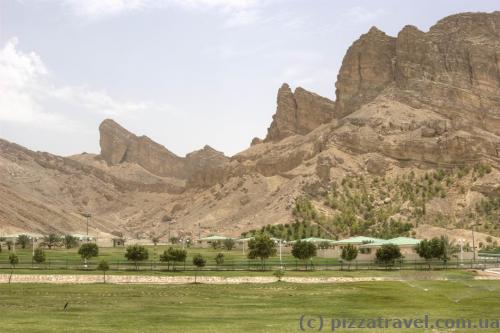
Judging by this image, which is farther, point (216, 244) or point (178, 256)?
point (216, 244)

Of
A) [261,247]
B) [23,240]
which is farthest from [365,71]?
[261,247]

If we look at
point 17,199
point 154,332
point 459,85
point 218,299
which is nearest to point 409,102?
point 459,85

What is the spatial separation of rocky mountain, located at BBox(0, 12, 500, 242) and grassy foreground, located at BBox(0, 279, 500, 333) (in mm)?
65212

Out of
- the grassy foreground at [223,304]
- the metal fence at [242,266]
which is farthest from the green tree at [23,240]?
the grassy foreground at [223,304]

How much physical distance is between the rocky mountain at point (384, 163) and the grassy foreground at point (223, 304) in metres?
65.2

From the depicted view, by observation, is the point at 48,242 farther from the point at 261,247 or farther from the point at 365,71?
the point at 365,71

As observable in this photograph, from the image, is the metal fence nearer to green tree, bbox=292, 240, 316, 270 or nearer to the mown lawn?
the mown lawn

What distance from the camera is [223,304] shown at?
39.2m

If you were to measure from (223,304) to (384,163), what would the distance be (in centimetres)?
11242

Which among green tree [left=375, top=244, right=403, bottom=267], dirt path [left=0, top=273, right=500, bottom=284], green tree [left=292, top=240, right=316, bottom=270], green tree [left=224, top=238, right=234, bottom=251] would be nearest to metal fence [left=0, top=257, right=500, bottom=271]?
green tree [left=375, top=244, right=403, bottom=267]

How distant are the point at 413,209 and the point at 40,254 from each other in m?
81.6

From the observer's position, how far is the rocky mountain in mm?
129750

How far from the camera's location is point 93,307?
121 feet

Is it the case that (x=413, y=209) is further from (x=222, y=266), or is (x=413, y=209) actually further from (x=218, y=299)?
(x=218, y=299)
